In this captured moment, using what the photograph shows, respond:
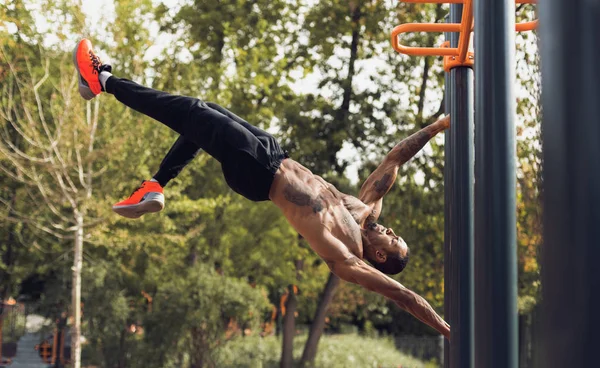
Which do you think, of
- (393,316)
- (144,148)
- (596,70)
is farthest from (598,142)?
(393,316)

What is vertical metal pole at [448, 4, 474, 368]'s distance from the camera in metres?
4.61

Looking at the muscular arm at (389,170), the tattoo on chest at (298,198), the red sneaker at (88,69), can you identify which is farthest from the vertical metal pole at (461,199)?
the red sneaker at (88,69)

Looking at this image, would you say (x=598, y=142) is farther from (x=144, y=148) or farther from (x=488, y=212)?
(x=144, y=148)

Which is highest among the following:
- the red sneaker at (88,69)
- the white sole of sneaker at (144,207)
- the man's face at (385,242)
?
the red sneaker at (88,69)

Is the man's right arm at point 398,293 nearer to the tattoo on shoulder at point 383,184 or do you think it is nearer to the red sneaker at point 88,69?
the tattoo on shoulder at point 383,184

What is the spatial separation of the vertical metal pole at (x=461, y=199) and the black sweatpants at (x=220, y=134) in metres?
1.27

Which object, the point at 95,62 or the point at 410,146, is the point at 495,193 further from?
the point at 95,62

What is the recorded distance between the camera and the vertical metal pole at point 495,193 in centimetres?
277

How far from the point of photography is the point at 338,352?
16.4 m

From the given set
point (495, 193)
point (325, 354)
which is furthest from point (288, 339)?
→ point (495, 193)

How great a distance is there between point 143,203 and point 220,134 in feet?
2.10

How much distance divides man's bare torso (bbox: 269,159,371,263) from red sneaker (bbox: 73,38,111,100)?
1184mm

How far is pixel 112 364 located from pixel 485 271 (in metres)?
12.8

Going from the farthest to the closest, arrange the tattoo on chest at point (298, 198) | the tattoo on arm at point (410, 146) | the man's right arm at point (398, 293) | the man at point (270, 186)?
1. the tattoo on arm at point (410, 146)
2. the tattoo on chest at point (298, 198)
3. the man at point (270, 186)
4. the man's right arm at point (398, 293)
